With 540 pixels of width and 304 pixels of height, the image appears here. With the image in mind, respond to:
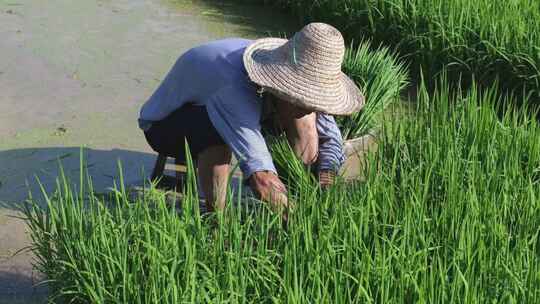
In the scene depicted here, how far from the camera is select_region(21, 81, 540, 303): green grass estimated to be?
7.32ft

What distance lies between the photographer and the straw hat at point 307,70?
2.79 m

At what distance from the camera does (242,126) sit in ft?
9.39

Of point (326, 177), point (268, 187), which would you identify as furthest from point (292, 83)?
point (326, 177)

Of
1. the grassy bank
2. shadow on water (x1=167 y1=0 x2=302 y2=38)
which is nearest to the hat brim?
the grassy bank

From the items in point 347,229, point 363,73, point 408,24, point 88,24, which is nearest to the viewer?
point 347,229

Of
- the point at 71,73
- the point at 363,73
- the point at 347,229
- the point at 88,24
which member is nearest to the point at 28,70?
the point at 71,73

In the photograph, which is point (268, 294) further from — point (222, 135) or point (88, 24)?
point (88, 24)

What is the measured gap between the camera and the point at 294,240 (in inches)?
92.1

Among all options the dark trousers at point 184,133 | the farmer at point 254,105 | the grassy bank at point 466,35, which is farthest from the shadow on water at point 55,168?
the grassy bank at point 466,35

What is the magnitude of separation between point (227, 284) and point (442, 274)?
0.52 metres

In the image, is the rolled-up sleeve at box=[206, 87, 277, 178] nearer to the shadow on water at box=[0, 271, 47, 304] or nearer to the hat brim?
the hat brim

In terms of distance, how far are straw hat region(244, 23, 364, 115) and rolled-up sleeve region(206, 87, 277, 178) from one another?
110mm

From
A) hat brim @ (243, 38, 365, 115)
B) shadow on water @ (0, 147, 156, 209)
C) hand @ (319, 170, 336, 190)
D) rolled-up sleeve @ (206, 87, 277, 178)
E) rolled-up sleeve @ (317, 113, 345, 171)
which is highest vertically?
hat brim @ (243, 38, 365, 115)

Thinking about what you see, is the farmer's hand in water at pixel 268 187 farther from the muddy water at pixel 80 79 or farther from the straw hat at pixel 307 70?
the muddy water at pixel 80 79
